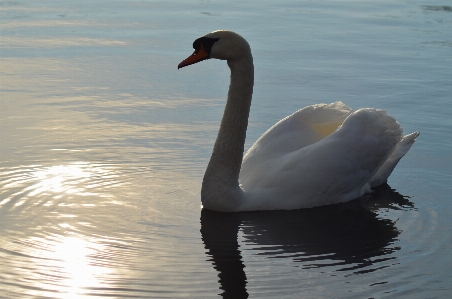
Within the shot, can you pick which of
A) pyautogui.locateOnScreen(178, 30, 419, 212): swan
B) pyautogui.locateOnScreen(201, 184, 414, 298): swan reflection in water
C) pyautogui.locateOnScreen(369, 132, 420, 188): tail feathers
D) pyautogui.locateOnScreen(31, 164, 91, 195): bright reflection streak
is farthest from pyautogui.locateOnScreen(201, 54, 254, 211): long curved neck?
pyautogui.locateOnScreen(369, 132, 420, 188): tail feathers

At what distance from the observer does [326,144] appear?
760 cm

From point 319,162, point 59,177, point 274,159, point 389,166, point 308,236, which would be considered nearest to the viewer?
point 308,236


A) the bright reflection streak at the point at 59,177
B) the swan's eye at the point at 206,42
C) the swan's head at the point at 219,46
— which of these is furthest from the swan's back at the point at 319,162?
the bright reflection streak at the point at 59,177

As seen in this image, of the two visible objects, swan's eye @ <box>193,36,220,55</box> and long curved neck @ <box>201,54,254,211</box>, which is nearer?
swan's eye @ <box>193,36,220,55</box>

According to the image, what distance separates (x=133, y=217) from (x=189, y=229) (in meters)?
0.49

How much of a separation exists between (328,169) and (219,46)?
141 cm

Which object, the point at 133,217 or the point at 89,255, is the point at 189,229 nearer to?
the point at 133,217

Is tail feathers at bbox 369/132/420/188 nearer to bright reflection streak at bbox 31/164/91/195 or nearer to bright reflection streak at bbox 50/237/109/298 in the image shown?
bright reflection streak at bbox 31/164/91/195

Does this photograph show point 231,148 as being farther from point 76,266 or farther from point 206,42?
point 76,266

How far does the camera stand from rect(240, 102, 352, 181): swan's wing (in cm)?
783

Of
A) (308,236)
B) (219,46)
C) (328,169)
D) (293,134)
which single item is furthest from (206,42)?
(308,236)

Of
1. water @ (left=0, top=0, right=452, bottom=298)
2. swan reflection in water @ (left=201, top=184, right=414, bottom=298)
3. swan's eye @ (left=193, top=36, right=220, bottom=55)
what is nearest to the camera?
water @ (left=0, top=0, right=452, bottom=298)

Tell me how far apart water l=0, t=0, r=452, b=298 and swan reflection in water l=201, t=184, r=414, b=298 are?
0.7 inches

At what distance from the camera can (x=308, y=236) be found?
270 inches
